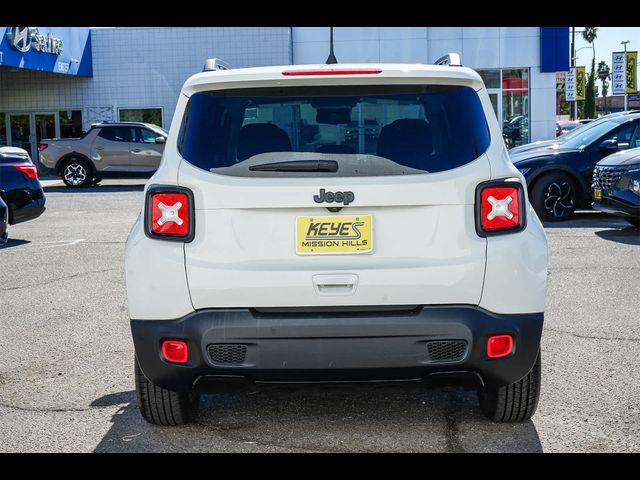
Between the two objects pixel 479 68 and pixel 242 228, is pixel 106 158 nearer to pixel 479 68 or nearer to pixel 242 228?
pixel 479 68

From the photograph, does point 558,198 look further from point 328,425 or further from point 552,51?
point 552,51

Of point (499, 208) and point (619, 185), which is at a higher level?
point (499, 208)

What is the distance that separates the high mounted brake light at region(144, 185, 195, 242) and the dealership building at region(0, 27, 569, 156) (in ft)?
98.6

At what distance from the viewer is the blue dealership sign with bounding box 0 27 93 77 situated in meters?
29.3

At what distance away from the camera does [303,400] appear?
493cm

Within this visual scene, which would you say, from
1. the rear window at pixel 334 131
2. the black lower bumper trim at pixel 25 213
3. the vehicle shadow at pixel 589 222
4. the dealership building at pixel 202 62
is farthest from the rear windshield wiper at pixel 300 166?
the dealership building at pixel 202 62

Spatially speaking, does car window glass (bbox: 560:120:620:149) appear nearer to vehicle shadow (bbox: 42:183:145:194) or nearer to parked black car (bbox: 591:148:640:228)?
parked black car (bbox: 591:148:640:228)

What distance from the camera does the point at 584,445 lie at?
4.13 metres

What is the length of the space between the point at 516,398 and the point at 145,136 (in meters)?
20.5

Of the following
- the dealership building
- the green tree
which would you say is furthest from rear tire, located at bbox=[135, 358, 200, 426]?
the green tree

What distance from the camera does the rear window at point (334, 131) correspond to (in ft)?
12.9

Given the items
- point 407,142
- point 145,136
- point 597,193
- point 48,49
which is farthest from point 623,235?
point 48,49

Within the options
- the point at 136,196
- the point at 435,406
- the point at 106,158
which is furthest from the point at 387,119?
the point at 106,158

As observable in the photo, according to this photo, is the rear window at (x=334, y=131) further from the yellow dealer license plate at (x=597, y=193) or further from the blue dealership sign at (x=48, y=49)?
the blue dealership sign at (x=48, y=49)
